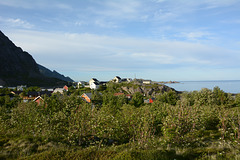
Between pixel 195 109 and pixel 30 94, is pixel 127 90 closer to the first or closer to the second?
pixel 30 94

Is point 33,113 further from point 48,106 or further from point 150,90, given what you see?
point 150,90

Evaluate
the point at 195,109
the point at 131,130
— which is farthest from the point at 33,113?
the point at 195,109

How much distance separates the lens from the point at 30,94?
326ft

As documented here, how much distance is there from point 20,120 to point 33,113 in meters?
1.94

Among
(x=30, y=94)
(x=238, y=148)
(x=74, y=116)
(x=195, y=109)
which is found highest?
(x=195, y=109)

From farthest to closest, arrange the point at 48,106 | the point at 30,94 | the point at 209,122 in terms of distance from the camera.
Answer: the point at 30,94 → the point at 209,122 → the point at 48,106

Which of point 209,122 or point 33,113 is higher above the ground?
point 33,113

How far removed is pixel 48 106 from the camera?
751 inches

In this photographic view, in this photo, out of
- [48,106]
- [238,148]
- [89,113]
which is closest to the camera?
[238,148]

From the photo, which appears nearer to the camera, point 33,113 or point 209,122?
point 33,113

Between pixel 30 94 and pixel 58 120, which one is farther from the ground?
pixel 58 120

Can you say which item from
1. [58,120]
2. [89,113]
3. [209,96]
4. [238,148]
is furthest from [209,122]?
[209,96]

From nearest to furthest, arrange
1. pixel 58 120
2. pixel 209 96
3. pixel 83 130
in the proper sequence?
pixel 83 130
pixel 58 120
pixel 209 96

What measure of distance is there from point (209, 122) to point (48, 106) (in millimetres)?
20590
